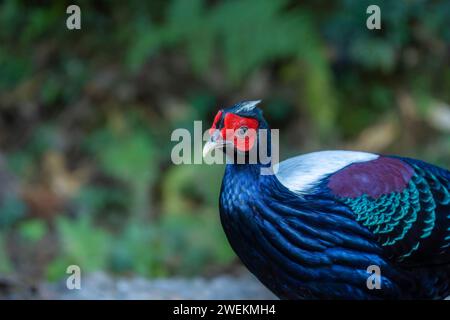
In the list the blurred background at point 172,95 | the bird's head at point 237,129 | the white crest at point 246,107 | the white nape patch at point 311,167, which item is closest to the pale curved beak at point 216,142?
the bird's head at point 237,129

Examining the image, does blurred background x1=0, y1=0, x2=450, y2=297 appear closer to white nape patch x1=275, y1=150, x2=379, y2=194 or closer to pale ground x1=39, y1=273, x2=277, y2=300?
pale ground x1=39, y1=273, x2=277, y2=300

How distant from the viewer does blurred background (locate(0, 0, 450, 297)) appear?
673 cm

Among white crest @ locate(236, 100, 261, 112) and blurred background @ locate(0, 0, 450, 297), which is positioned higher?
blurred background @ locate(0, 0, 450, 297)

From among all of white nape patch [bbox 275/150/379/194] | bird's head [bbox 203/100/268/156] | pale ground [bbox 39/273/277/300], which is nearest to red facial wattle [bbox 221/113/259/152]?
bird's head [bbox 203/100/268/156]

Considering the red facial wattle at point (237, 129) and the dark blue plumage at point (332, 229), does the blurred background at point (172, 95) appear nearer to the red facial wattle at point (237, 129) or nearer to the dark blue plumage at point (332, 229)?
the dark blue plumage at point (332, 229)

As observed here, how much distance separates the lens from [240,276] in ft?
17.1

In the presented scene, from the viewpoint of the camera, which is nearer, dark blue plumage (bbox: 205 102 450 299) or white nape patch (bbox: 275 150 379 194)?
dark blue plumage (bbox: 205 102 450 299)

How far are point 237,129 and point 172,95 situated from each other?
5.02 meters

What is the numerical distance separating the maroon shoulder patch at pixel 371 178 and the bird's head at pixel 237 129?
344 millimetres

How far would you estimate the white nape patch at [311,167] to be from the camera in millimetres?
2789

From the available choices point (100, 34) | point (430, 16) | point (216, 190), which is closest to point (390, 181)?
point (216, 190)

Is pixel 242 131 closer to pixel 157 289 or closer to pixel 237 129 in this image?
pixel 237 129

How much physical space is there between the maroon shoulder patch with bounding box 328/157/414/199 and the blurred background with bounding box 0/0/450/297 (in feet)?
10.9
